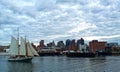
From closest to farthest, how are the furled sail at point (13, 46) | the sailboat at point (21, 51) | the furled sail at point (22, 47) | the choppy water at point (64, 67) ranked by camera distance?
the choppy water at point (64, 67) < the sailboat at point (21, 51) < the furled sail at point (22, 47) < the furled sail at point (13, 46)

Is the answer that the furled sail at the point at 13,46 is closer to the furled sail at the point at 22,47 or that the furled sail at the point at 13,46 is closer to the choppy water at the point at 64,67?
the furled sail at the point at 22,47

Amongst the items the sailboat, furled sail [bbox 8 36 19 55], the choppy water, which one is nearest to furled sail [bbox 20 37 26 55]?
the sailboat

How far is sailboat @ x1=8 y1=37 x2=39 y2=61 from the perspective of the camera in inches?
5812

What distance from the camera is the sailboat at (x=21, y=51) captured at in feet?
484

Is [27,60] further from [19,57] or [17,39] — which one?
[17,39]

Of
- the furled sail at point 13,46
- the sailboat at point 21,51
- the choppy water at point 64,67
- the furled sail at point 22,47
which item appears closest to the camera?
A: the choppy water at point 64,67

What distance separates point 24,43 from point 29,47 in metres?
4.77

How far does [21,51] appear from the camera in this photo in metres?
149

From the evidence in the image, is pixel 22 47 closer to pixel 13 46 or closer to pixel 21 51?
pixel 21 51

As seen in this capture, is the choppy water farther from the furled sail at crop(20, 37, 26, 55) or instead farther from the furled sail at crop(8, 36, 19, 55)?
the furled sail at crop(8, 36, 19, 55)

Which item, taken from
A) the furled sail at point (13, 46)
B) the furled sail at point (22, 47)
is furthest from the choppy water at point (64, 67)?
the furled sail at point (13, 46)

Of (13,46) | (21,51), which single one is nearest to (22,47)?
(21,51)

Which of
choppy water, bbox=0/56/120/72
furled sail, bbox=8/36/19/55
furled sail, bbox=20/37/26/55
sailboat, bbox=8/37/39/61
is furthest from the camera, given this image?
furled sail, bbox=8/36/19/55

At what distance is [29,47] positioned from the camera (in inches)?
5969
